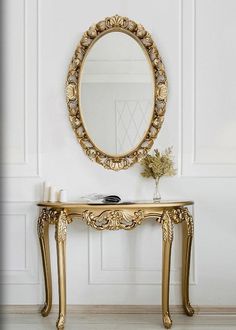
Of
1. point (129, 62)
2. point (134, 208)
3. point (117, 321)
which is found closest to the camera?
point (134, 208)

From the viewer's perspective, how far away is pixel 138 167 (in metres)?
3.49

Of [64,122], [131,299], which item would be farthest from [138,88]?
[131,299]

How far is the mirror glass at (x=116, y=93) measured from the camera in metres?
3.46

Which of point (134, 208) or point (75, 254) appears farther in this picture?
point (75, 254)

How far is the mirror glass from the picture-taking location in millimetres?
3455

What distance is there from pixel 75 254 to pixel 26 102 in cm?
115

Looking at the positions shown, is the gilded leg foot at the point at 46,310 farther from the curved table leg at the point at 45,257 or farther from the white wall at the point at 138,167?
the white wall at the point at 138,167

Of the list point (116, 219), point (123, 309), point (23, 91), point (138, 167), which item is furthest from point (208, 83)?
point (123, 309)

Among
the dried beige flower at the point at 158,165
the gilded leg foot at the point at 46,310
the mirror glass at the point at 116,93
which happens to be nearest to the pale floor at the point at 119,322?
the gilded leg foot at the point at 46,310

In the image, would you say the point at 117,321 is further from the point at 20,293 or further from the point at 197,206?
the point at 197,206

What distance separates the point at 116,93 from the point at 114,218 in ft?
3.06

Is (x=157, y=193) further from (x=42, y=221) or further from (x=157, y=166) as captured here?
(x=42, y=221)

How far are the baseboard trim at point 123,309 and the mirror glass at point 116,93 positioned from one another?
43.4 inches

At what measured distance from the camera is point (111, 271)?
138 inches
